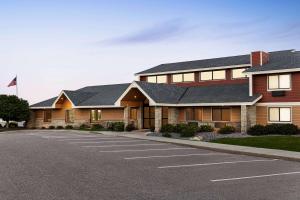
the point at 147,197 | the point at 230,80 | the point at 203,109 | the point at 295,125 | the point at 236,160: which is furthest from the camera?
the point at 230,80

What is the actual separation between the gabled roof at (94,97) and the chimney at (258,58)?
15.3 metres

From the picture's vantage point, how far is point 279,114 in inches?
1264

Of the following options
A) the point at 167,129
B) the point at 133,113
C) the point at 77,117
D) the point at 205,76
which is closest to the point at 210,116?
the point at 167,129

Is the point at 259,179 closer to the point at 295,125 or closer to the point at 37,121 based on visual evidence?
the point at 295,125

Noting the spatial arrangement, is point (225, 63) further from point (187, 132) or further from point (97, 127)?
point (97, 127)

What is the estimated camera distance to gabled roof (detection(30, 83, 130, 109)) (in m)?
45.3

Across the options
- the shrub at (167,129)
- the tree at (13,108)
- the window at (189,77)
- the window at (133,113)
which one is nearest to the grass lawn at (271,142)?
the shrub at (167,129)

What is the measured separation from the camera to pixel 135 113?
41.6 m

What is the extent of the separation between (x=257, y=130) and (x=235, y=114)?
4.06m

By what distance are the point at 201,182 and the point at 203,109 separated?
81.8ft

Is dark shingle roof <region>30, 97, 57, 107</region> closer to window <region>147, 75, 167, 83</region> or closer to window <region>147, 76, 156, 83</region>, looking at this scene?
window <region>147, 76, 156, 83</region>

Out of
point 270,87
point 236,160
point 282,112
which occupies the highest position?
point 270,87

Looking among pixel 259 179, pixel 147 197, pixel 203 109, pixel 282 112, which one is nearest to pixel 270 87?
pixel 282 112

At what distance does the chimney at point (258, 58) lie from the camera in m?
35.8
